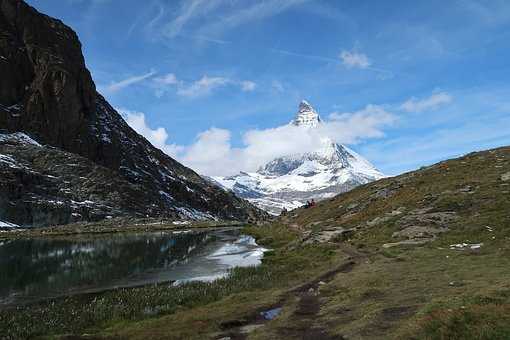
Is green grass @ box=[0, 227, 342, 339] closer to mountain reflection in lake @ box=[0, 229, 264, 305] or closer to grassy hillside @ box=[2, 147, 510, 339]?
grassy hillside @ box=[2, 147, 510, 339]

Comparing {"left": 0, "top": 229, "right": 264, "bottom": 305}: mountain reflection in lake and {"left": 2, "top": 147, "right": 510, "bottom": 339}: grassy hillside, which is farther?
{"left": 0, "top": 229, "right": 264, "bottom": 305}: mountain reflection in lake

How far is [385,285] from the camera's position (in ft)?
119

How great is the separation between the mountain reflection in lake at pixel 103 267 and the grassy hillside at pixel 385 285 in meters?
10.4

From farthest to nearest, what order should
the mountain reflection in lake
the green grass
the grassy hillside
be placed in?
the mountain reflection in lake, the green grass, the grassy hillside

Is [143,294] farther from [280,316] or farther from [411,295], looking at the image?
[411,295]

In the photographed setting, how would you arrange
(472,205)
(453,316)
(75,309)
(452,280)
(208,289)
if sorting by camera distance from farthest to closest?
(472,205) < (208,289) < (75,309) < (452,280) < (453,316)

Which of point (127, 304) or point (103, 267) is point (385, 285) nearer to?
point (127, 304)

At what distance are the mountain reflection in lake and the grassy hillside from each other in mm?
10360

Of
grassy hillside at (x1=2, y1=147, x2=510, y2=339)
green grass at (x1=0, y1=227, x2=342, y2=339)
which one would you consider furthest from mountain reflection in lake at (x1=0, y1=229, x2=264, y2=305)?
grassy hillside at (x1=2, y1=147, x2=510, y2=339)

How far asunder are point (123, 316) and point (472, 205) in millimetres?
46977

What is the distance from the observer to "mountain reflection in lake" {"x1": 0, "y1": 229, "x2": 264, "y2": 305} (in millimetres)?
55219

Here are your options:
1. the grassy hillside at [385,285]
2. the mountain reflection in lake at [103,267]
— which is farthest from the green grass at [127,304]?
the mountain reflection in lake at [103,267]

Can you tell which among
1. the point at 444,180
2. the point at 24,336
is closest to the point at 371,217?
the point at 444,180

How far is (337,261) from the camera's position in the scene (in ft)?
180
